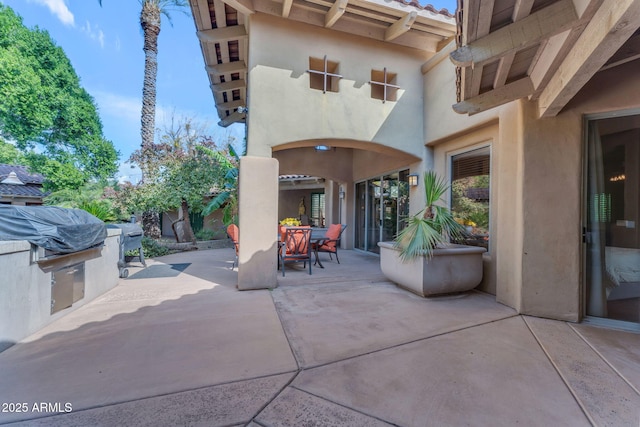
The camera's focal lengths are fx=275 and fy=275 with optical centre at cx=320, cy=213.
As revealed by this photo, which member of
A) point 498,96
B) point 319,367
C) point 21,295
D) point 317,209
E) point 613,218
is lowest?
point 319,367

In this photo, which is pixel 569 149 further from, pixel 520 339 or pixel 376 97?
pixel 376 97

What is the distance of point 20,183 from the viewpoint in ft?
42.3

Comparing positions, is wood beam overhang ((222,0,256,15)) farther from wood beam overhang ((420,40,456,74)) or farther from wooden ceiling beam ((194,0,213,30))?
wood beam overhang ((420,40,456,74))

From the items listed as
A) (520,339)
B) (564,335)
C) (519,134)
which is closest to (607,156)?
(519,134)

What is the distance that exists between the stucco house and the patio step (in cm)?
87

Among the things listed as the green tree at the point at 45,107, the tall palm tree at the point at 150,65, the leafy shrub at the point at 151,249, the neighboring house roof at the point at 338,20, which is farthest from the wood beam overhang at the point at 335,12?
the green tree at the point at 45,107

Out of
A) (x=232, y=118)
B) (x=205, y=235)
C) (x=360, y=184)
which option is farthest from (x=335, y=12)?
(x=205, y=235)

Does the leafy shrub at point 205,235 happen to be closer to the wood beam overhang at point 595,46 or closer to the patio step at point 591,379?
the patio step at point 591,379

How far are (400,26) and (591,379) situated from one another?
6355 mm

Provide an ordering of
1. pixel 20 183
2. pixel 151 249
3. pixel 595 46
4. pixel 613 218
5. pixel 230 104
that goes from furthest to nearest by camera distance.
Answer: pixel 20 183 → pixel 230 104 → pixel 151 249 → pixel 613 218 → pixel 595 46

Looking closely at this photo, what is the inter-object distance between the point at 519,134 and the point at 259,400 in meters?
4.86

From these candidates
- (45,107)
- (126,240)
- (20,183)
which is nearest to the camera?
(126,240)

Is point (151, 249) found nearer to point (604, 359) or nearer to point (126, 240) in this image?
point (126, 240)

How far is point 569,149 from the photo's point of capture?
3.88 m
